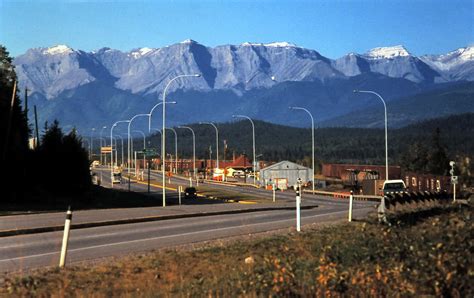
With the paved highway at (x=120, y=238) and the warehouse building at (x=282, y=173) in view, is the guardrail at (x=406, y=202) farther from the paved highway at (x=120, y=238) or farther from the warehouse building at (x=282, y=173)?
the warehouse building at (x=282, y=173)

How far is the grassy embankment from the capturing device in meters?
9.28

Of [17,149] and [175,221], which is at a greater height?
[17,149]

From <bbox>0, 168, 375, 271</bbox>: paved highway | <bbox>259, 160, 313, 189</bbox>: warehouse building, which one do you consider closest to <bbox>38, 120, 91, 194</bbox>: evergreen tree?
<bbox>0, 168, 375, 271</bbox>: paved highway

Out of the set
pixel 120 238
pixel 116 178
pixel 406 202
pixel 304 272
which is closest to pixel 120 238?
pixel 120 238

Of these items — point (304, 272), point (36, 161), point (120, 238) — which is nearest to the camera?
point (304, 272)

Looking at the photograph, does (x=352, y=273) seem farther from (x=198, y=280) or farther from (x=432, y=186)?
(x=432, y=186)

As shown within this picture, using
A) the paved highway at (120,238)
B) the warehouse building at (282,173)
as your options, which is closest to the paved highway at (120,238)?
the paved highway at (120,238)

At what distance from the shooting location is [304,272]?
32.4 feet

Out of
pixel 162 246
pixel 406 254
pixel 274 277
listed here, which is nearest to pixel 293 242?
pixel 162 246

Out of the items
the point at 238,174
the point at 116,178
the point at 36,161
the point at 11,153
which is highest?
the point at 11,153

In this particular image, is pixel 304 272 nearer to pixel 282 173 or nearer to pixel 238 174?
pixel 282 173

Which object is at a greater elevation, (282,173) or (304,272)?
(304,272)

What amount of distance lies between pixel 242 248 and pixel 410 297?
6.29 meters

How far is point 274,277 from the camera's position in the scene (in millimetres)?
9430
